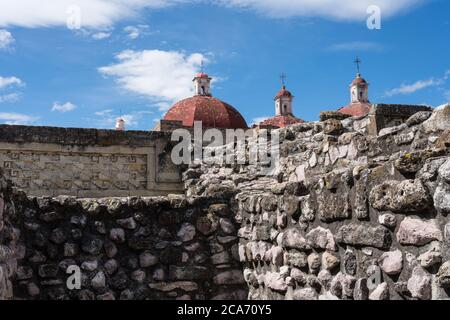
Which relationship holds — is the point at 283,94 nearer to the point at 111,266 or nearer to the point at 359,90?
the point at 359,90

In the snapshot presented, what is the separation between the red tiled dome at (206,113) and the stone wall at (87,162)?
17734 mm

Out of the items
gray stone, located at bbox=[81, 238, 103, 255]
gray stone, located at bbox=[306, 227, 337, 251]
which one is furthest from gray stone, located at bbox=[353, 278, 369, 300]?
gray stone, located at bbox=[81, 238, 103, 255]

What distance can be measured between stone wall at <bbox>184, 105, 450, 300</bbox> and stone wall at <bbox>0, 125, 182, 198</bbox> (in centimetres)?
319

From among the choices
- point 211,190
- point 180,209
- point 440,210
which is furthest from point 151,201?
point 440,210

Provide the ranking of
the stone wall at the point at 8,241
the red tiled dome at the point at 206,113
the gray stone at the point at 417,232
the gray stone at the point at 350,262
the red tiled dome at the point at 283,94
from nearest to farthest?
the gray stone at the point at 417,232 < the gray stone at the point at 350,262 < the stone wall at the point at 8,241 < the red tiled dome at the point at 206,113 < the red tiled dome at the point at 283,94

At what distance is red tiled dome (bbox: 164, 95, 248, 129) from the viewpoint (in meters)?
26.2

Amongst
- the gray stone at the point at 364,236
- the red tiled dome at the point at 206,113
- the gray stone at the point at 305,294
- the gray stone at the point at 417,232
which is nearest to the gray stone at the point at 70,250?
the gray stone at the point at 305,294

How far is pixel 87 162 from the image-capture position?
7734 mm

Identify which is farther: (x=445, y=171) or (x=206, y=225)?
(x=206, y=225)

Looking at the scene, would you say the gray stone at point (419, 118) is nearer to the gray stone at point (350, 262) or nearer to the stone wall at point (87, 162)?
the gray stone at point (350, 262)

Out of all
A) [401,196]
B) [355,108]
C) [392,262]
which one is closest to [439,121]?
[401,196]

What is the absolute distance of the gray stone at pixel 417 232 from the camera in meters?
2.36

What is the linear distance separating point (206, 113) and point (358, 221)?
24.2 meters
